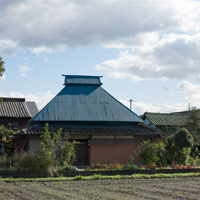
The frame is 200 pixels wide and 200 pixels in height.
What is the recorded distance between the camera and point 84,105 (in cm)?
2508

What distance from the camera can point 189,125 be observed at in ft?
81.9

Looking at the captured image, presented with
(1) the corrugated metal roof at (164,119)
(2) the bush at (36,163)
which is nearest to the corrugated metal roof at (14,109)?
(1) the corrugated metal roof at (164,119)

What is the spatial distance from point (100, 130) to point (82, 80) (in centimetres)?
560

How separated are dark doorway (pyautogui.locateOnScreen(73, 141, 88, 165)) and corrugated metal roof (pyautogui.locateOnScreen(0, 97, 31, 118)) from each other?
11.8 m

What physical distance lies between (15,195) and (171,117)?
25.6 m

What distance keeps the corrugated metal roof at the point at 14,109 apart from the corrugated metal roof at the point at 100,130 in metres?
11.4

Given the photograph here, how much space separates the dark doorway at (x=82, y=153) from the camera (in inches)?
900

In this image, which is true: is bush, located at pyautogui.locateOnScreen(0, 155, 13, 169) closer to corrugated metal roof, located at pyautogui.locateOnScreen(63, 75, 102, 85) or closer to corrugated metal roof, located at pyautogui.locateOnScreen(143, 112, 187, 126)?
corrugated metal roof, located at pyautogui.locateOnScreen(63, 75, 102, 85)

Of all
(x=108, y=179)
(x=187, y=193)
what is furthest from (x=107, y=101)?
(x=187, y=193)

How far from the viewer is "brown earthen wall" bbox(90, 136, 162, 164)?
2272 centimetres

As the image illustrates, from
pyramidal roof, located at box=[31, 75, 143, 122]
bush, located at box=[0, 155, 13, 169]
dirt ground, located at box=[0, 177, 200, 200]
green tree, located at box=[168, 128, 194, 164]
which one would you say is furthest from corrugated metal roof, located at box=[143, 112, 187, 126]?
dirt ground, located at box=[0, 177, 200, 200]

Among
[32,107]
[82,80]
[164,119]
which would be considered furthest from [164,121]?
[32,107]

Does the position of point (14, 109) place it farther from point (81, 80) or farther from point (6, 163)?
point (6, 163)

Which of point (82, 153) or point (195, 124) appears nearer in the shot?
point (82, 153)
